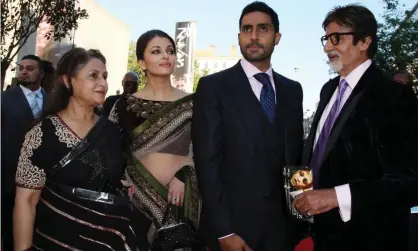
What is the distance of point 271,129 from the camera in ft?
9.48

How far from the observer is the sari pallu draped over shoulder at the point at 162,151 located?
3.25 metres

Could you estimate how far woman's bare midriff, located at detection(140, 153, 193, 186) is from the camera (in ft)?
10.9

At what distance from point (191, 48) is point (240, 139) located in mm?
59497

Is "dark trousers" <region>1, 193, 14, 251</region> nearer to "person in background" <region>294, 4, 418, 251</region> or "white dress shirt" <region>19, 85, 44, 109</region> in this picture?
"white dress shirt" <region>19, 85, 44, 109</region>

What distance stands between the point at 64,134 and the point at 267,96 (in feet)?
3.73

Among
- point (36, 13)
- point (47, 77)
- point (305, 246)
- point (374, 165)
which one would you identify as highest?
point (36, 13)

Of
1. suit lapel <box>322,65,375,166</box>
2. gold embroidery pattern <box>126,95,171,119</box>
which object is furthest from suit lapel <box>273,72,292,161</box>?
gold embroidery pattern <box>126,95,171,119</box>

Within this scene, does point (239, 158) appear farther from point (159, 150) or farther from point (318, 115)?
point (159, 150)

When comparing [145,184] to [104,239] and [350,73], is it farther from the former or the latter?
[350,73]

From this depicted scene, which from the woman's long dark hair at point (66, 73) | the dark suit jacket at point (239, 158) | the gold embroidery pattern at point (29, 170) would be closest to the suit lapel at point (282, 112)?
the dark suit jacket at point (239, 158)

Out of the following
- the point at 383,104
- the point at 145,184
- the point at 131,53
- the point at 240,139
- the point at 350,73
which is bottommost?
the point at 145,184

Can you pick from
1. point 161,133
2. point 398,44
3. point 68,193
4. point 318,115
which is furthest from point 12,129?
point 398,44

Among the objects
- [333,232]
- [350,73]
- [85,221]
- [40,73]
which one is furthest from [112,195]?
[40,73]

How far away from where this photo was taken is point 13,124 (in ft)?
15.4
